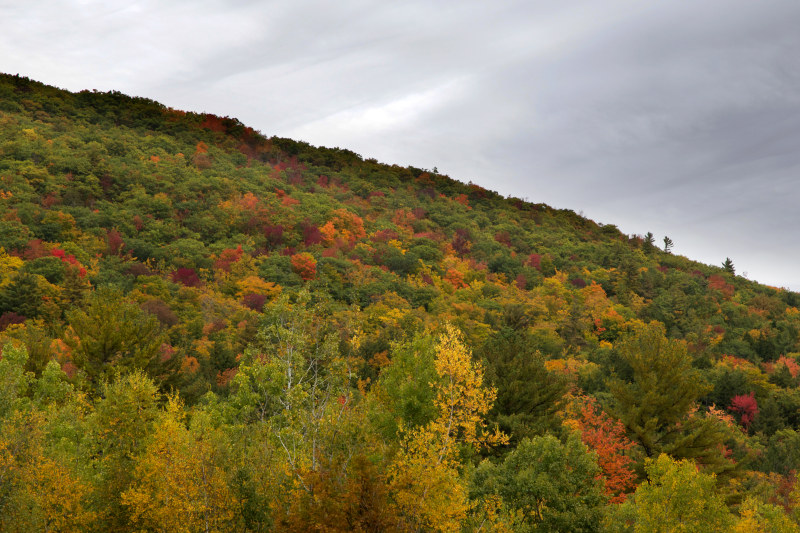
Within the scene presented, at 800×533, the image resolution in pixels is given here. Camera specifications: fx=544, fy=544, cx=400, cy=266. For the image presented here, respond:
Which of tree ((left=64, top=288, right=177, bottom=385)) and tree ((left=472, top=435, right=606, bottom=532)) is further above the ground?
tree ((left=472, top=435, right=606, bottom=532))

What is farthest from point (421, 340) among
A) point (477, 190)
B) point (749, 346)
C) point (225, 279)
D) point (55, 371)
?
point (477, 190)

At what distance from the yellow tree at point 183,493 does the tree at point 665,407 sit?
69.0ft

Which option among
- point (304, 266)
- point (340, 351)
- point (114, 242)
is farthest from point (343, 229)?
A: point (340, 351)

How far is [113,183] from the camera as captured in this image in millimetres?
80250

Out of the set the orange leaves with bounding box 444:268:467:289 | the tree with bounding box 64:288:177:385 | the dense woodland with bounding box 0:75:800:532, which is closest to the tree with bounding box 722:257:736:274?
the dense woodland with bounding box 0:75:800:532

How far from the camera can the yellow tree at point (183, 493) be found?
53.1 feet

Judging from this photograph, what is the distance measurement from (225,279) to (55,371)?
36.8 meters

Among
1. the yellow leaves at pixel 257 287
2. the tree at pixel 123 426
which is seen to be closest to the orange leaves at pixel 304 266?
the yellow leaves at pixel 257 287

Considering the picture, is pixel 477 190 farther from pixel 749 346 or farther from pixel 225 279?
pixel 225 279

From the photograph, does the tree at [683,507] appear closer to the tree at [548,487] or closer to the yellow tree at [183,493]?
the tree at [548,487]

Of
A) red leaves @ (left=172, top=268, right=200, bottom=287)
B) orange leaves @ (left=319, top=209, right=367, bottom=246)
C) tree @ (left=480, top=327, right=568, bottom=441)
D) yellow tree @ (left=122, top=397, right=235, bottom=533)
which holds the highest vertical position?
orange leaves @ (left=319, top=209, right=367, bottom=246)

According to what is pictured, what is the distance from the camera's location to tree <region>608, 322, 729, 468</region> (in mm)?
27266

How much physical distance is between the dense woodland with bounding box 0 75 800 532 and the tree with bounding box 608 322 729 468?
0.15m

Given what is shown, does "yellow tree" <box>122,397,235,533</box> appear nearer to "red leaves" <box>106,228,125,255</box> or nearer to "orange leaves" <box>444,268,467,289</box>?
"red leaves" <box>106,228,125,255</box>
